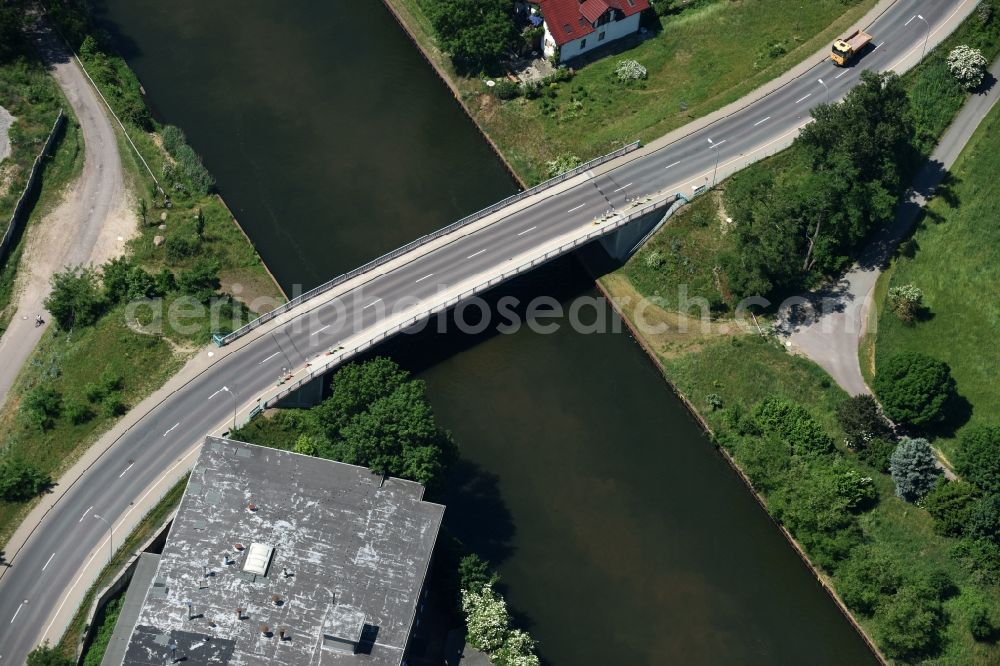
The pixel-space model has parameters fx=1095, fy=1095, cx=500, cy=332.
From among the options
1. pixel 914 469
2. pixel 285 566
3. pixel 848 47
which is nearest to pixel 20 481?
pixel 285 566

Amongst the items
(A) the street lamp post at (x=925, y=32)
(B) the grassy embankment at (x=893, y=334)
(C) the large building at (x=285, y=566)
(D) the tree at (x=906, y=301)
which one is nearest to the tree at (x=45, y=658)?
(C) the large building at (x=285, y=566)

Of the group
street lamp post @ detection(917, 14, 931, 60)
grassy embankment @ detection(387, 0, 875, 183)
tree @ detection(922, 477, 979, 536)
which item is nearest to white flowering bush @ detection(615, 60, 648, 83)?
grassy embankment @ detection(387, 0, 875, 183)

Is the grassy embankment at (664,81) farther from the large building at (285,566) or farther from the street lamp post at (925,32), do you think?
the large building at (285,566)

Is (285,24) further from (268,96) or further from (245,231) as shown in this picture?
(245,231)

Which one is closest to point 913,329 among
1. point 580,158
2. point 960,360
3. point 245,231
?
point 960,360

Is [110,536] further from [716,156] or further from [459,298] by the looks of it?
[716,156]

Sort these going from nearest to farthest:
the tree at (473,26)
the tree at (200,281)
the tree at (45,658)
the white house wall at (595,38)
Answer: the tree at (45,658) < the tree at (200,281) < the tree at (473,26) < the white house wall at (595,38)

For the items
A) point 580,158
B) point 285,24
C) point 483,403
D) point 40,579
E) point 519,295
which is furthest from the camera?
point 285,24
